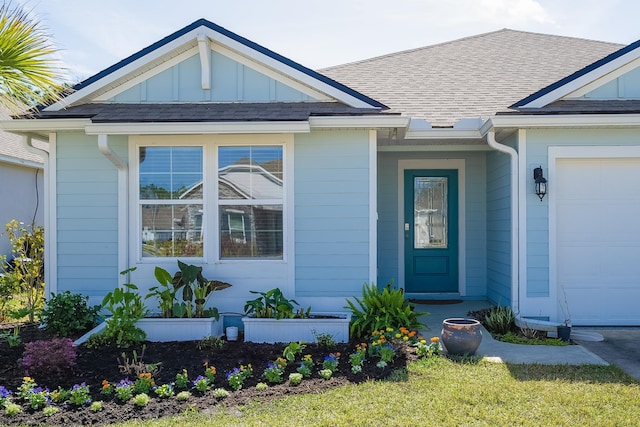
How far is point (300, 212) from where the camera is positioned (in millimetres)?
7012

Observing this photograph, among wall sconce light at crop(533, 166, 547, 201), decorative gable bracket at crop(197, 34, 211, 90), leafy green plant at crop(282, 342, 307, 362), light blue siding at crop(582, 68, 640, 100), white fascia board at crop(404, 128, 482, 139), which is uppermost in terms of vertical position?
decorative gable bracket at crop(197, 34, 211, 90)

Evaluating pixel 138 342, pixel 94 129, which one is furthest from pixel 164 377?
pixel 94 129

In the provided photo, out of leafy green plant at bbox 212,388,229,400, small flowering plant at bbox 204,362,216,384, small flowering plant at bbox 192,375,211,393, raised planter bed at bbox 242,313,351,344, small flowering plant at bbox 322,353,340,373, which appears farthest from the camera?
raised planter bed at bbox 242,313,351,344

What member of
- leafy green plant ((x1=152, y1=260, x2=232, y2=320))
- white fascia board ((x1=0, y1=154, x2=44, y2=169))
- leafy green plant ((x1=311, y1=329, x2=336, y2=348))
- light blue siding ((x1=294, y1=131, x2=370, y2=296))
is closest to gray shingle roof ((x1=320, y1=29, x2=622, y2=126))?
light blue siding ((x1=294, y1=131, x2=370, y2=296))

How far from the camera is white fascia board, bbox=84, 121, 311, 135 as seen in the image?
6.47 metres

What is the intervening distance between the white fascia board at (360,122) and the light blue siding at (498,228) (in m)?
1.83

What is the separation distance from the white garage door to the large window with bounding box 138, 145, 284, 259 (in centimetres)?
378

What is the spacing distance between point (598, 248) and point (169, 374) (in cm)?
563

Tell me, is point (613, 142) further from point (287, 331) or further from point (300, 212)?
point (287, 331)

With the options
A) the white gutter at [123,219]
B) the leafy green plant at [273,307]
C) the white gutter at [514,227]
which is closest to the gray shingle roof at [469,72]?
the white gutter at [514,227]

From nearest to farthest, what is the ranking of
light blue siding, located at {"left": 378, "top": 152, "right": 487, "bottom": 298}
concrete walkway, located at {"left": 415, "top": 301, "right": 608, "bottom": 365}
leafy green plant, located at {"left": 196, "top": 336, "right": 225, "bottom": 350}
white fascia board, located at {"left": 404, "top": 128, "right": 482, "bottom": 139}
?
concrete walkway, located at {"left": 415, "top": 301, "right": 608, "bottom": 365} → leafy green plant, located at {"left": 196, "top": 336, "right": 225, "bottom": 350} → white fascia board, located at {"left": 404, "top": 128, "right": 482, "bottom": 139} → light blue siding, located at {"left": 378, "top": 152, "right": 487, "bottom": 298}

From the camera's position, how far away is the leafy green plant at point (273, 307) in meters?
6.44

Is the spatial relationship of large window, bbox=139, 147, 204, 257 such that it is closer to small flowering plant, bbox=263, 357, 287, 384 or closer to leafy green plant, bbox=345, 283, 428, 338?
leafy green plant, bbox=345, 283, 428, 338

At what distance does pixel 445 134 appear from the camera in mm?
7512
